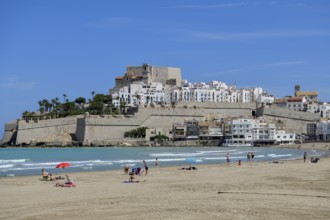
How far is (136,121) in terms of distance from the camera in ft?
247

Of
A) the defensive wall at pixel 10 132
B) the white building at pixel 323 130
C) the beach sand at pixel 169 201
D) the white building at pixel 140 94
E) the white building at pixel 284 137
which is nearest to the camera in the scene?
the beach sand at pixel 169 201

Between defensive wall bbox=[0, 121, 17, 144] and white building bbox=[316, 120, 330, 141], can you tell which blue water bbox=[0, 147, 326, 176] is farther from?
defensive wall bbox=[0, 121, 17, 144]

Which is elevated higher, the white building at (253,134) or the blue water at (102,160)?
the white building at (253,134)

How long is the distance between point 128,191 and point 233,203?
12.8ft

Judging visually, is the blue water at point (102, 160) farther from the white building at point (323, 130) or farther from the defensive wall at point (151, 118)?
the white building at point (323, 130)

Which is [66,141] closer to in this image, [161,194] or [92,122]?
[92,122]

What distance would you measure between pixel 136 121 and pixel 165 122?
443cm

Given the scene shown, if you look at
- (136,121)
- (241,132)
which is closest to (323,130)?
(241,132)

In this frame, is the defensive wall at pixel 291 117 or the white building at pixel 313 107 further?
the white building at pixel 313 107

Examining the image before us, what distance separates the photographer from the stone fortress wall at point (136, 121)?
2881 inches

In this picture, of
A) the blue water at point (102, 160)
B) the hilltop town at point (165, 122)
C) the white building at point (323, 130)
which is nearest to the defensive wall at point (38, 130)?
the hilltop town at point (165, 122)

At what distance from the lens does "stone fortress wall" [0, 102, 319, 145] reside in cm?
7319

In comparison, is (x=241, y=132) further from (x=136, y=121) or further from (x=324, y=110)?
(x=324, y=110)

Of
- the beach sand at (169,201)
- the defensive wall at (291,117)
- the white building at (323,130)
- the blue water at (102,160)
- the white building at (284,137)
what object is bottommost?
the beach sand at (169,201)
